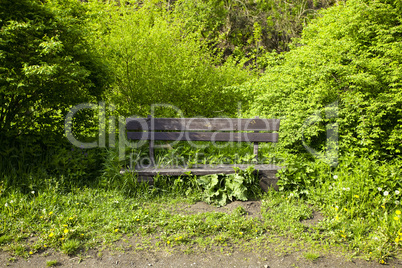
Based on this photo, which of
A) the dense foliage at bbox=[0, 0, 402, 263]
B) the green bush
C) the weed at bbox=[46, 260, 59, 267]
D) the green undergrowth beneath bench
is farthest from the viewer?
the green bush


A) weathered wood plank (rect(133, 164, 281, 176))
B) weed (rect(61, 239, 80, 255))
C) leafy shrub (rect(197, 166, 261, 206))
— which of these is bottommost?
weed (rect(61, 239, 80, 255))

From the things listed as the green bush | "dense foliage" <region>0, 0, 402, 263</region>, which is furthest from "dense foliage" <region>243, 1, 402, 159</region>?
the green bush

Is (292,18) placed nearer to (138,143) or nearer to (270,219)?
(138,143)

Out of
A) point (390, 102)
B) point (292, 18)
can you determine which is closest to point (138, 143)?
point (390, 102)

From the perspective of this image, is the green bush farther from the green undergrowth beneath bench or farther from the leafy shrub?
the green undergrowth beneath bench

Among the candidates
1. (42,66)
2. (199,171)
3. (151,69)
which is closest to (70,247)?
(199,171)

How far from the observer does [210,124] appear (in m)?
4.70

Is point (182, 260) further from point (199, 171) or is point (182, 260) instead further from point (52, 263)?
point (199, 171)

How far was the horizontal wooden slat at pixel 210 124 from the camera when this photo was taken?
4.66 m

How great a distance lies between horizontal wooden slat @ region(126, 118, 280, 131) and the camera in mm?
4656

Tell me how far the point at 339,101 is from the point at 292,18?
8126mm

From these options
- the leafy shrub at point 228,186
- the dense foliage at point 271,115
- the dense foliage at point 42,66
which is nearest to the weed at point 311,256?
the dense foliage at point 271,115

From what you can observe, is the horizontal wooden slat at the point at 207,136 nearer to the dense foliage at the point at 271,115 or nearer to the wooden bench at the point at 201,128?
the wooden bench at the point at 201,128

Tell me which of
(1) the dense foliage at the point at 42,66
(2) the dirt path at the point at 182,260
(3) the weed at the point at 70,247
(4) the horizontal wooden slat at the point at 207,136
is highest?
(1) the dense foliage at the point at 42,66
